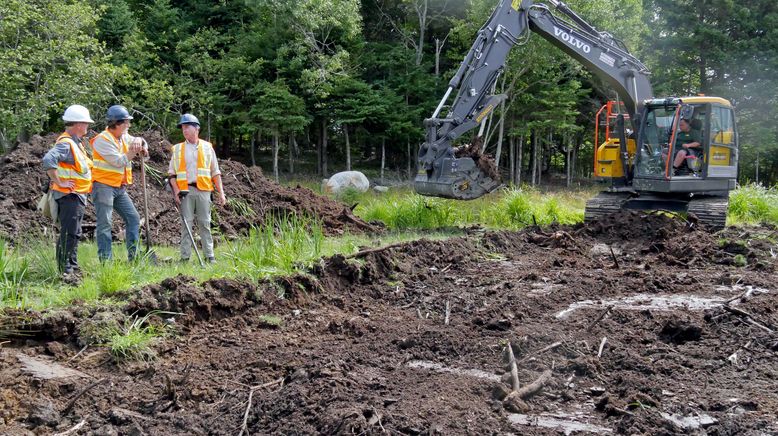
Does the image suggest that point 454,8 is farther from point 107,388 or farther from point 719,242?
point 107,388

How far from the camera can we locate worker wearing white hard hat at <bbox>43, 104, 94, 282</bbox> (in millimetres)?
6668

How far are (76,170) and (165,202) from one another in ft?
13.1

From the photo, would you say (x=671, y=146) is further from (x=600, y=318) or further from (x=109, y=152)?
(x=109, y=152)

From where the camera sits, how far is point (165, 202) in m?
10.7

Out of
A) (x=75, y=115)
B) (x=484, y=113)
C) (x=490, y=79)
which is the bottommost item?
(x=75, y=115)

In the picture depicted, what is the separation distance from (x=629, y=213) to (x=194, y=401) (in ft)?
29.8

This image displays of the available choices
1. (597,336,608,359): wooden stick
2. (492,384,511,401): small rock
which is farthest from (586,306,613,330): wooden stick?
(492,384,511,401): small rock

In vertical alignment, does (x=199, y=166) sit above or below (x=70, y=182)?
above

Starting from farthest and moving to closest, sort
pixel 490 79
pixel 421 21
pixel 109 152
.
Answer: pixel 421 21 < pixel 490 79 < pixel 109 152

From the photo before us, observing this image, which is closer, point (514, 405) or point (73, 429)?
point (73, 429)

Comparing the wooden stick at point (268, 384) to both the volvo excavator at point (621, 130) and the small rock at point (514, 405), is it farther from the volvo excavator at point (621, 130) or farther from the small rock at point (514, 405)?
the volvo excavator at point (621, 130)

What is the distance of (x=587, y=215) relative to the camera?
1231 cm

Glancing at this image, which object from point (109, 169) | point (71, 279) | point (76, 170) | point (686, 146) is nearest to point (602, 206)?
point (686, 146)

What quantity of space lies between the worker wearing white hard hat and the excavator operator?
9.56 meters
